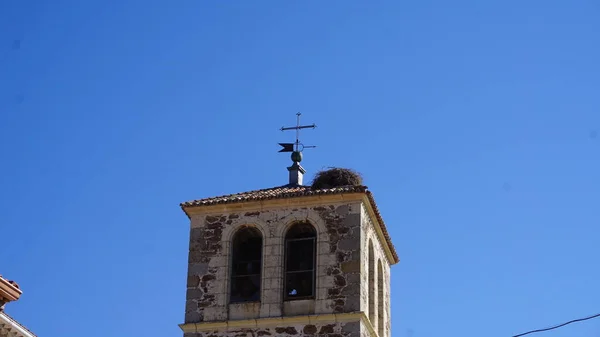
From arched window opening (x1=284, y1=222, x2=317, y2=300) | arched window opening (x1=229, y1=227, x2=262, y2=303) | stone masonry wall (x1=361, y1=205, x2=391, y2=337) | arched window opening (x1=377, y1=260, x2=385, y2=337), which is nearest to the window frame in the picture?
arched window opening (x1=229, y1=227, x2=262, y2=303)

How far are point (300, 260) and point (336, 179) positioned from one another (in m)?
1.72

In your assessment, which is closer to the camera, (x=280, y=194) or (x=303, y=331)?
(x=303, y=331)

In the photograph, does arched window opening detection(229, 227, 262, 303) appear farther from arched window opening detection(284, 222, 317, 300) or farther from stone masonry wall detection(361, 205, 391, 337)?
stone masonry wall detection(361, 205, 391, 337)

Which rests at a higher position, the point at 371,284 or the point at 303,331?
the point at 371,284

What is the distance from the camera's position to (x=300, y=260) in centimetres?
2750

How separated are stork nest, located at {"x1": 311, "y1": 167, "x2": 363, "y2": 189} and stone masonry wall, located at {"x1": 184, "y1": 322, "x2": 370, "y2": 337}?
116 inches

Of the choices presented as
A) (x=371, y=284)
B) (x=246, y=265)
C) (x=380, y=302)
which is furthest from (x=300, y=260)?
(x=380, y=302)

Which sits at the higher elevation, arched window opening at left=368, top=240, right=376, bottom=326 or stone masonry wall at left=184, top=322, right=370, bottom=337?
arched window opening at left=368, top=240, right=376, bottom=326

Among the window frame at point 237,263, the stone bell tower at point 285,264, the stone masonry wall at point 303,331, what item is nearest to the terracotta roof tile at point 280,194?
the stone bell tower at point 285,264

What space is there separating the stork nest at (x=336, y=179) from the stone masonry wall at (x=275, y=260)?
71 centimetres

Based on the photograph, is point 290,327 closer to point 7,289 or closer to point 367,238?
point 367,238

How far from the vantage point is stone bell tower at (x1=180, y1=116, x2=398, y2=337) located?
87.2 ft

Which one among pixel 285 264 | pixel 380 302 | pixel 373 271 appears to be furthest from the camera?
pixel 380 302

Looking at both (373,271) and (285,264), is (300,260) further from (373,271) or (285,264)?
(373,271)
